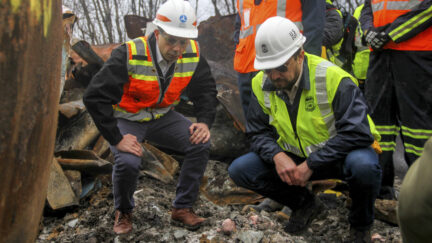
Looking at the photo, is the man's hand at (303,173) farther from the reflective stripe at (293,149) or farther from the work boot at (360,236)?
the work boot at (360,236)

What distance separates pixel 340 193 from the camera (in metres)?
3.54

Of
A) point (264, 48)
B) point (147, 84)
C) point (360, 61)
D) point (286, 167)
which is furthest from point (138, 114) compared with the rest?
point (360, 61)

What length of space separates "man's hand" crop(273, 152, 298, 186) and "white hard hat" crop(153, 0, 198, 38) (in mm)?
1093

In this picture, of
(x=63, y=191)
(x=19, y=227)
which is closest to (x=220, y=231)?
(x=63, y=191)

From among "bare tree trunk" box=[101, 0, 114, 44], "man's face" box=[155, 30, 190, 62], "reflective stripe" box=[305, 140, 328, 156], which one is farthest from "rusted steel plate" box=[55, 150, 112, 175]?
"bare tree trunk" box=[101, 0, 114, 44]

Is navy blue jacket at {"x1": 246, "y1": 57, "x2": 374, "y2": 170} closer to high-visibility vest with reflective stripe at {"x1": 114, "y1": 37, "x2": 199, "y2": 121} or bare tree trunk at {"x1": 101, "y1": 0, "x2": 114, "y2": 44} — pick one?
high-visibility vest with reflective stripe at {"x1": 114, "y1": 37, "x2": 199, "y2": 121}

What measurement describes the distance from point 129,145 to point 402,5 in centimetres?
234

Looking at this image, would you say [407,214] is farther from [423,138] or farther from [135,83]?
[423,138]

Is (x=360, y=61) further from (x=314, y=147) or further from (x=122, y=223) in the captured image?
(x=122, y=223)

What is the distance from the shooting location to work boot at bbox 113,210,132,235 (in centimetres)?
268

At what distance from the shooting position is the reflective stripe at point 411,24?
2.90 meters

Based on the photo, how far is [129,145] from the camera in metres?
2.72

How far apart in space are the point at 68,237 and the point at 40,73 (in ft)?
7.47

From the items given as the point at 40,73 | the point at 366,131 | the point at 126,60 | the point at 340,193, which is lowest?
the point at 340,193
